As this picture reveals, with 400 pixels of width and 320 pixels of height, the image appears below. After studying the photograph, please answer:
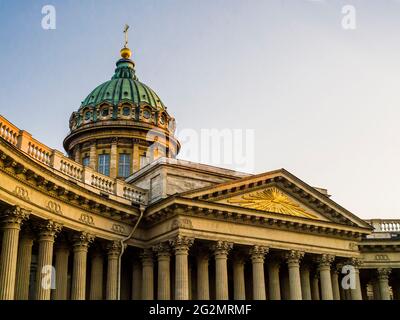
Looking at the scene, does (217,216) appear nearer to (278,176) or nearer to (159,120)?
(278,176)

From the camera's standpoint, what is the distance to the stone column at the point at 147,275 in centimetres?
3397

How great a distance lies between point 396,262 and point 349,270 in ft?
18.7

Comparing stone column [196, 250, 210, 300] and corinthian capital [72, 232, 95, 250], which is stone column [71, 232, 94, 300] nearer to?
corinthian capital [72, 232, 95, 250]

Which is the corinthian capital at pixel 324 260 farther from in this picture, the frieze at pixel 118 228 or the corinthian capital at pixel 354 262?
the frieze at pixel 118 228

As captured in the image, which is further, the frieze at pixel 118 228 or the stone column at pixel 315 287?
the stone column at pixel 315 287

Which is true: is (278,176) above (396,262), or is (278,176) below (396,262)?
above

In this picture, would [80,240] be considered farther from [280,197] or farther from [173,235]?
[280,197]

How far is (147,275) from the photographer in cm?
3428

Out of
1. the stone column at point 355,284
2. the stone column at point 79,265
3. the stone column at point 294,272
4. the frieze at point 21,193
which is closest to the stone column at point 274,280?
the stone column at point 294,272

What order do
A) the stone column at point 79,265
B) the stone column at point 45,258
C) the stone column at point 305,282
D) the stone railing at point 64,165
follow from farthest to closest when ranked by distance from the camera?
the stone column at point 305,282 → the stone column at point 79,265 → the stone column at point 45,258 → the stone railing at point 64,165

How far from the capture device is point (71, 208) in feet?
96.0

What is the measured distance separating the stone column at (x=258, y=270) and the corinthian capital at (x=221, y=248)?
2006 mm
